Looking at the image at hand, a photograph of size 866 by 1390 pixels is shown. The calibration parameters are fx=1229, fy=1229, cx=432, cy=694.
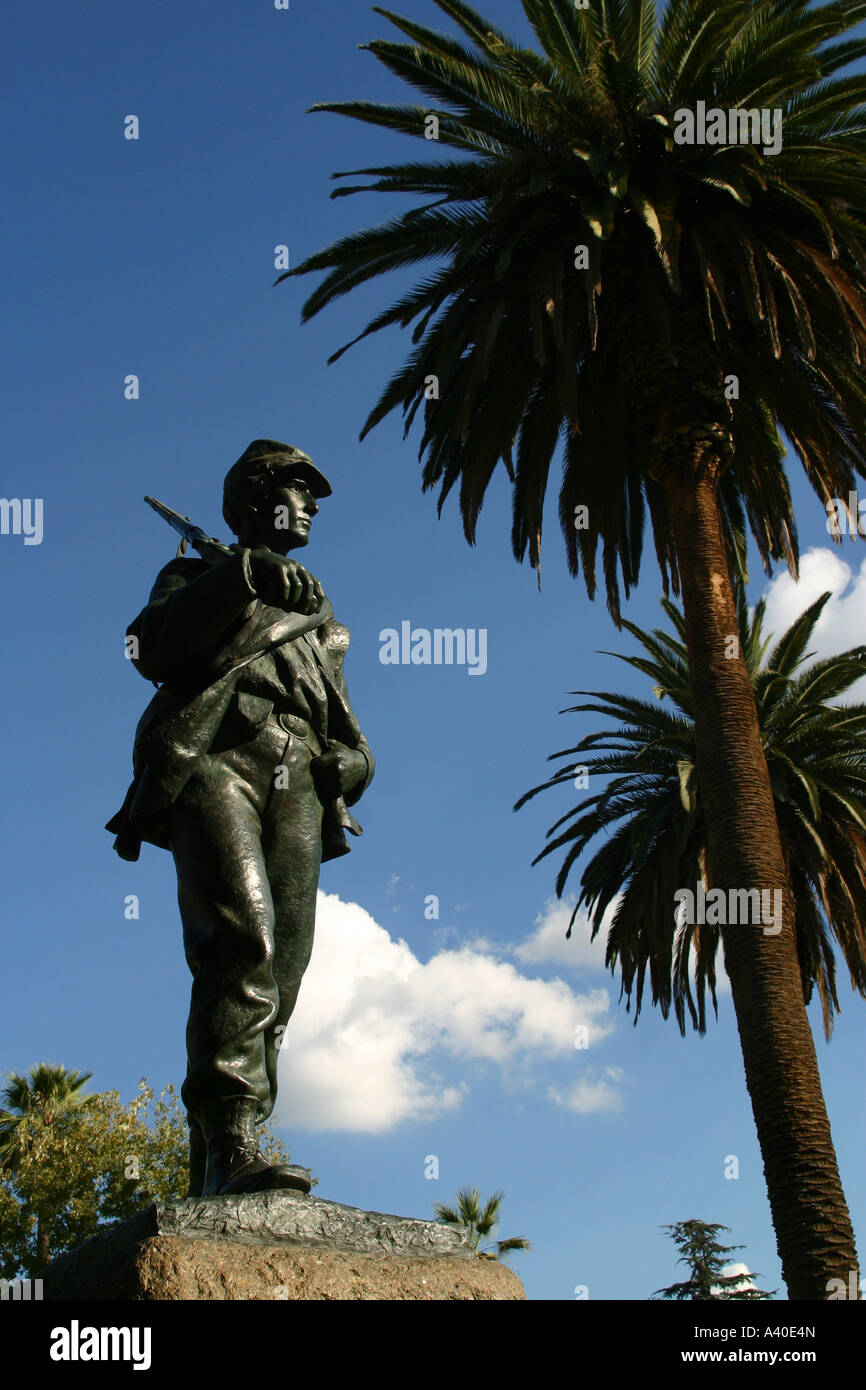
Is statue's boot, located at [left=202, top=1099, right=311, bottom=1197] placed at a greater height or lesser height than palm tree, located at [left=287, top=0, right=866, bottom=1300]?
lesser

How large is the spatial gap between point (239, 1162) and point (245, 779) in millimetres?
1010

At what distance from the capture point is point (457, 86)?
1241 cm

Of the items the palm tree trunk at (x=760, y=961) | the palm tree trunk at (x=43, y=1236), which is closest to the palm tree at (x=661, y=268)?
the palm tree trunk at (x=760, y=961)

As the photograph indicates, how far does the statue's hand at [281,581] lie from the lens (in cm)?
334

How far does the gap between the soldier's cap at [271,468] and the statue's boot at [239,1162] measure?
1887 mm

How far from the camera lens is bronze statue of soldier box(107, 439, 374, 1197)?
2.96 metres

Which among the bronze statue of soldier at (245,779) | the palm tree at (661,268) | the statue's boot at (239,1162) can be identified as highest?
the palm tree at (661,268)

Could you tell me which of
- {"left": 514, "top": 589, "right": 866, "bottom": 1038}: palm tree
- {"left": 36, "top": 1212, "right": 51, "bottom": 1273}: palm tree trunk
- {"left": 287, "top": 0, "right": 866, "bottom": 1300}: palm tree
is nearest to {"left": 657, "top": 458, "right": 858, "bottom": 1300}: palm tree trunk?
{"left": 287, "top": 0, "right": 866, "bottom": 1300}: palm tree

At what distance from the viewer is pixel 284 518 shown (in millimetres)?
3779

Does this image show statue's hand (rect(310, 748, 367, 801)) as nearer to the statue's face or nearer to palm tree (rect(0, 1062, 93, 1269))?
the statue's face

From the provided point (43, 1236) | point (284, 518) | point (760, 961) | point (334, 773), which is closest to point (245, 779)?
point (334, 773)

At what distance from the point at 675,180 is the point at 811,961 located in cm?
Answer: 1118

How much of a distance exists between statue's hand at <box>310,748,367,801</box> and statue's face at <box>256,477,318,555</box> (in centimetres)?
68

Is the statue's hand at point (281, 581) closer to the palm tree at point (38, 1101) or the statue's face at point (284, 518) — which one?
the statue's face at point (284, 518)
